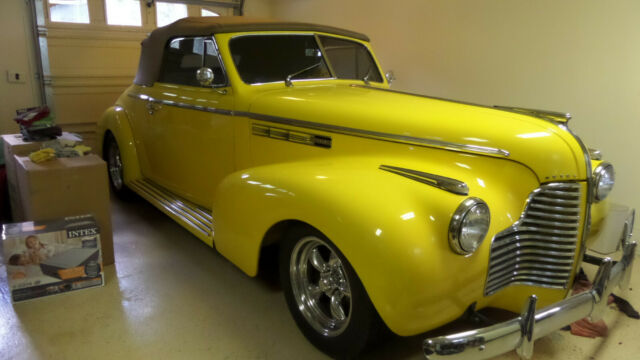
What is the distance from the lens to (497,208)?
1.89 meters

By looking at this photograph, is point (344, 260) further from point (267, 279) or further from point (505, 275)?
point (267, 279)

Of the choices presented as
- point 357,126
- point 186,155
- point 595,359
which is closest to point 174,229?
point 186,155

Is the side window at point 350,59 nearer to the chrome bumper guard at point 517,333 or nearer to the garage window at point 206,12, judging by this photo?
the chrome bumper guard at point 517,333

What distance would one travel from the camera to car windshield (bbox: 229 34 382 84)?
3.01 m

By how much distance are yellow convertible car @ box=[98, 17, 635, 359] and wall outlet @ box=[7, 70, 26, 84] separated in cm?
349

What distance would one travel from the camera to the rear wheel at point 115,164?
4328 mm

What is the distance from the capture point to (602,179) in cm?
212

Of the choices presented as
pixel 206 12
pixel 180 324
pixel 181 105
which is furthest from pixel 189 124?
pixel 206 12

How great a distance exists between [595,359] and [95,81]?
6103 mm

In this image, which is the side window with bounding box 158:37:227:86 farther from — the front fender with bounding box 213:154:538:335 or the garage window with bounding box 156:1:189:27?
the garage window with bounding box 156:1:189:27

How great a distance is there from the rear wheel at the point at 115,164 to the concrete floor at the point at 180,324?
53.7 inches

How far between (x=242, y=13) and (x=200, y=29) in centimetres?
427

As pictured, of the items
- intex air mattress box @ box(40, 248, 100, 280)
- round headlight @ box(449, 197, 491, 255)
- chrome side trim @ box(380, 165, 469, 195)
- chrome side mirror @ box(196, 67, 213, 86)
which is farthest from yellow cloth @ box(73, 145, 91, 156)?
round headlight @ box(449, 197, 491, 255)

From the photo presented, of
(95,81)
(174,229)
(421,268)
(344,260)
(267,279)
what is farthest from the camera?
(95,81)
